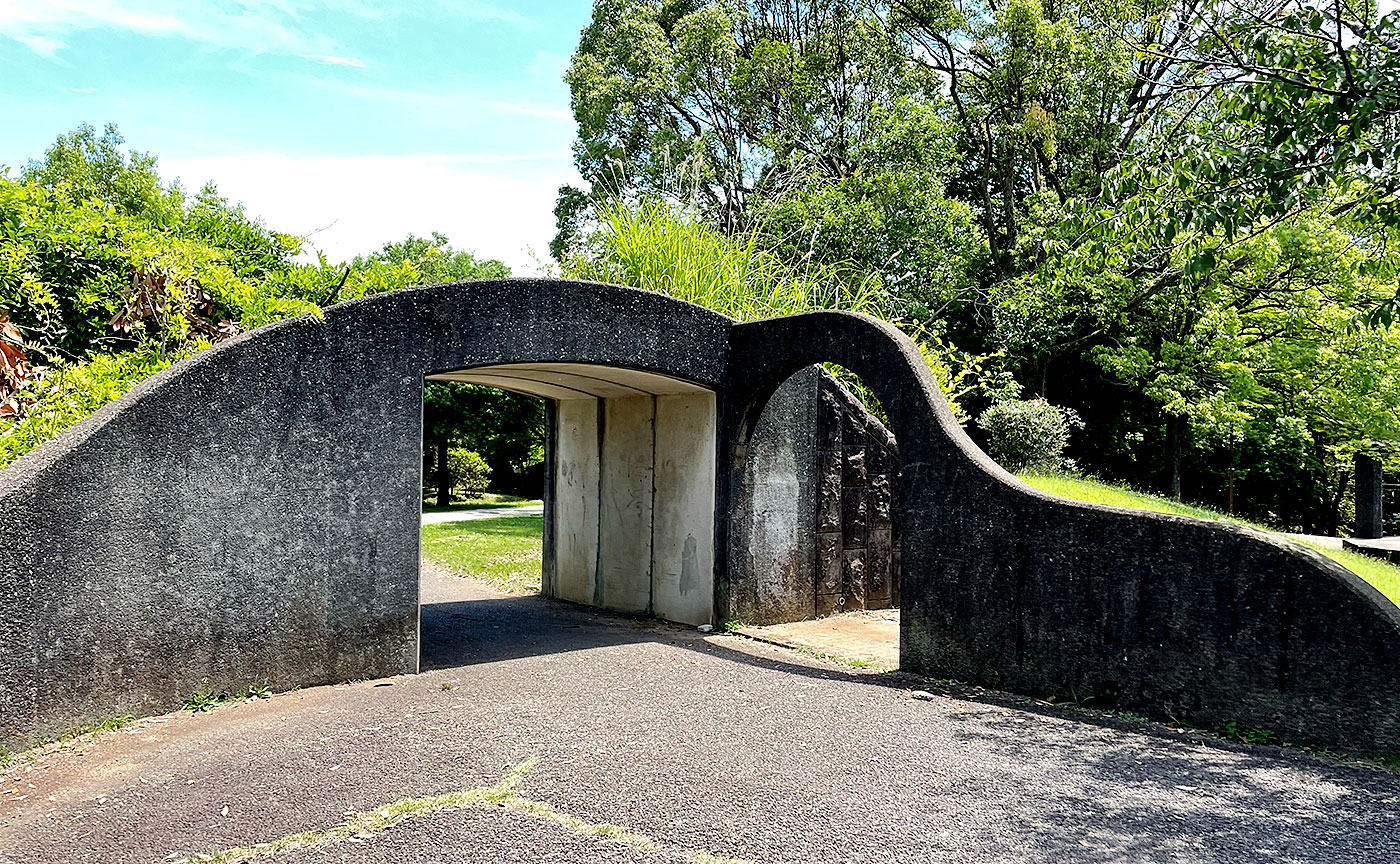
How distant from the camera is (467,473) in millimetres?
29594

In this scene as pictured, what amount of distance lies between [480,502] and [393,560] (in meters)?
21.7

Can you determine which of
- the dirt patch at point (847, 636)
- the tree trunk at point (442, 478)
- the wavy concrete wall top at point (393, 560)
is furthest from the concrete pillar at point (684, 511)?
the tree trunk at point (442, 478)

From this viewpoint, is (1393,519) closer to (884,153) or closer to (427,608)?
(884,153)

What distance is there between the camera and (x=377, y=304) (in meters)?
6.49

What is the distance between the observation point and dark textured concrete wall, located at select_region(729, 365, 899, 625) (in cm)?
886

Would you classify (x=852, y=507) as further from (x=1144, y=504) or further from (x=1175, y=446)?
(x=1175, y=446)

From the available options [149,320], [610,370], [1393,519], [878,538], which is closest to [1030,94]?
[1393,519]

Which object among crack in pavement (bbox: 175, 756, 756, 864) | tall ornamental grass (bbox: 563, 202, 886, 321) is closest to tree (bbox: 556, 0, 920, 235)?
tall ornamental grass (bbox: 563, 202, 886, 321)

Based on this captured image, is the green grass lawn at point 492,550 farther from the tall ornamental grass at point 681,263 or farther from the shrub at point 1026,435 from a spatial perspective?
the shrub at point 1026,435

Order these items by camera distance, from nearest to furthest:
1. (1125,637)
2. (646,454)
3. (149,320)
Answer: (1125,637) < (149,320) < (646,454)

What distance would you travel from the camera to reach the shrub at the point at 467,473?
27.9 metres

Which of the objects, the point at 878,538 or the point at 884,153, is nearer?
the point at 878,538

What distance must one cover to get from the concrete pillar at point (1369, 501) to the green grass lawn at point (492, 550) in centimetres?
1242

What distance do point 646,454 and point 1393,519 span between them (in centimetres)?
1823
